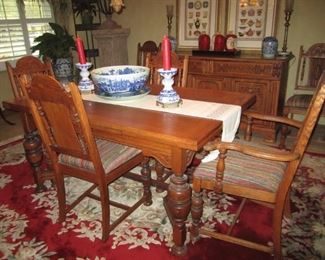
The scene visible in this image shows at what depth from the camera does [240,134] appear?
3.26 metres

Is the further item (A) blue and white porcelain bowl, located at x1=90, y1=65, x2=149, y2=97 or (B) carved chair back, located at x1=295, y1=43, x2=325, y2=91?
(B) carved chair back, located at x1=295, y1=43, x2=325, y2=91

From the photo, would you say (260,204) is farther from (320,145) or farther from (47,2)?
(47,2)

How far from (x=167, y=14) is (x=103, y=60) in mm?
1186

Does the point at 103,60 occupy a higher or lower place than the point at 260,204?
higher

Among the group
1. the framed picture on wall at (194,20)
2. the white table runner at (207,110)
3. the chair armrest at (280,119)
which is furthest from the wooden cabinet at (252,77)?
the white table runner at (207,110)

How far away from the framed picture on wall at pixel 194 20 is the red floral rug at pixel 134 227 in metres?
2.19

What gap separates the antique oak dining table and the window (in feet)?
10.1

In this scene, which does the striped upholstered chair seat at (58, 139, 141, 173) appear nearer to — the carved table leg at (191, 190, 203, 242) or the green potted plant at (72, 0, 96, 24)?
the carved table leg at (191, 190, 203, 242)

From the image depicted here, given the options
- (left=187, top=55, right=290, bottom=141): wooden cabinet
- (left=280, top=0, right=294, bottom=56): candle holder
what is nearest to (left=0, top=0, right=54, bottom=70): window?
(left=187, top=55, right=290, bottom=141): wooden cabinet

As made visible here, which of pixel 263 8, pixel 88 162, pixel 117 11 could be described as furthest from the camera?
pixel 117 11

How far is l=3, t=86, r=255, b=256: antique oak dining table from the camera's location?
4.46 ft

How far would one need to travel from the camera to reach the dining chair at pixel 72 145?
143 cm

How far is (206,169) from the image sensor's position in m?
1.58

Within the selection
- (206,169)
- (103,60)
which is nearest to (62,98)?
(206,169)
